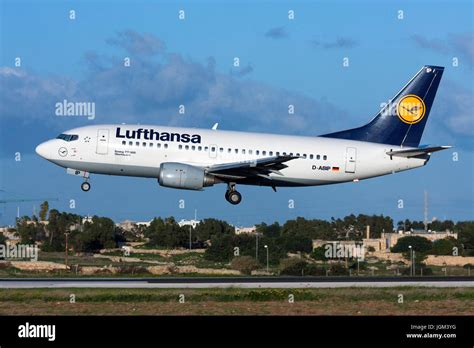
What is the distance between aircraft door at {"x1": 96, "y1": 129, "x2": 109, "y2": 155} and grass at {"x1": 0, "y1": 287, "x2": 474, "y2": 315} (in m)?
12.3

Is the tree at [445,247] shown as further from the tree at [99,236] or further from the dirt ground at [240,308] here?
the dirt ground at [240,308]

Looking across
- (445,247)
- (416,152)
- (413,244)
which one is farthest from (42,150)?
(413,244)

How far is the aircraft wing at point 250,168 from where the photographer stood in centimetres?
5050

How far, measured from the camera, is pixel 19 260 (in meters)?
71.9

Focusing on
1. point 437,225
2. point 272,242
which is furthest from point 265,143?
point 437,225

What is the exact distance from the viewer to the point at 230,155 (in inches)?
2035

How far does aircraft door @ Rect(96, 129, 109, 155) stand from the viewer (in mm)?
50469

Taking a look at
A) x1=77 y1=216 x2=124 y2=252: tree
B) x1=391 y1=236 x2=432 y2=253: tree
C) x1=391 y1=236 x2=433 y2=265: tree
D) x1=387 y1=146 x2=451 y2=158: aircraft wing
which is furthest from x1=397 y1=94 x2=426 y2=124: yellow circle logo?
x1=77 y1=216 x2=124 y2=252: tree

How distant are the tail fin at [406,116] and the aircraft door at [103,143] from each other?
1226cm

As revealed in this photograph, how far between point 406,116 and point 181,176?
47.7 feet

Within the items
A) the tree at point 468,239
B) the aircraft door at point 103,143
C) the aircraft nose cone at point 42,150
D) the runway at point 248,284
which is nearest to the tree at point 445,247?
the tree at point 468,239

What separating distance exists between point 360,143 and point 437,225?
250 feet

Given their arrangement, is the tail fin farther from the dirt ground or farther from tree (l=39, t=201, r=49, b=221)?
tree (l=39, t=201, r=49, b=221)
